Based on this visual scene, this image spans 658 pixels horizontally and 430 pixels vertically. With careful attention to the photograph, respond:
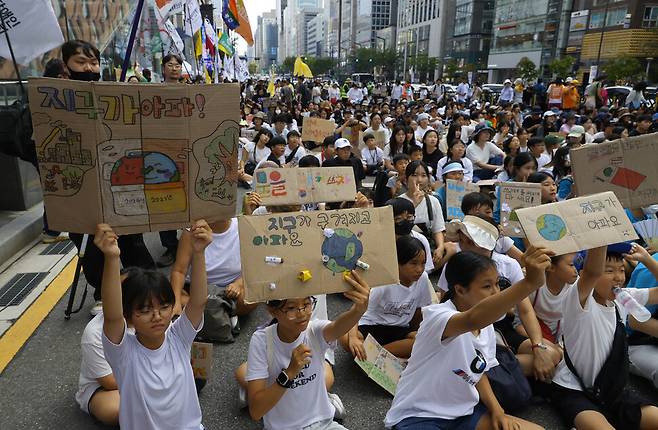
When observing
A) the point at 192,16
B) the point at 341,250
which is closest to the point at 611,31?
the point at 192,16

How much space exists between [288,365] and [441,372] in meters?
0.77

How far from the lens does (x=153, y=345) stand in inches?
85.6

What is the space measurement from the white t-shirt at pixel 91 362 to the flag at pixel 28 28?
2739 millimetres

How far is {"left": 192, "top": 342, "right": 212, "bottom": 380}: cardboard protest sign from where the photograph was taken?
117 inches

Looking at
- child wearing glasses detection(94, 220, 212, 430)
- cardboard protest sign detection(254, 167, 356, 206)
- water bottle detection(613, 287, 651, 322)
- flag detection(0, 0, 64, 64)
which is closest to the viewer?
child wearing glasses detection(94, 220, 212, 430)

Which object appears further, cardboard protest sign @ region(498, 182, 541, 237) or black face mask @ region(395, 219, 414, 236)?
cardboard protest sign @ region(498, 182, 541, 237)

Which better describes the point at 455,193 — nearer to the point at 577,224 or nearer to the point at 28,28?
the point at 577,224

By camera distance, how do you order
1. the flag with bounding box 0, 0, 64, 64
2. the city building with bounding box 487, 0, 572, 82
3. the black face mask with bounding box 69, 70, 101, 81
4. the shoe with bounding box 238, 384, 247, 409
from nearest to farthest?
the shoe with bounding box 238, 384, 247, 409, the black face mask with bounding box 69, 70, 101, 81, the flag with bounding box 0, 0, 64, 64, the city building with bounding box 487, 0, 572, 82

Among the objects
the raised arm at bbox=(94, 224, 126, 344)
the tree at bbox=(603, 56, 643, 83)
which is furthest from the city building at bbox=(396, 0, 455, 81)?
the raised arm at bbox=(94, 224, 126, 344)

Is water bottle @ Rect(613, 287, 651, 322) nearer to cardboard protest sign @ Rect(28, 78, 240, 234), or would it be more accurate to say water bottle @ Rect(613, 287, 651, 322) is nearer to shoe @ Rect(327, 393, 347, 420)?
shoe @ Rect(327, 393, 347, 420)

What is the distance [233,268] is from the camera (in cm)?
397

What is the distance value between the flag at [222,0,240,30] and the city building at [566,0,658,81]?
119ft

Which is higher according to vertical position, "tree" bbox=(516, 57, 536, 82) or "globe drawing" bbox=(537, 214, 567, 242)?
"tree" bbox=(516, 57, 536, 82)

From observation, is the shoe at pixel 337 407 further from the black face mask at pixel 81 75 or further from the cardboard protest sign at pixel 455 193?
the cardboard protest sign at pixel 455 193
